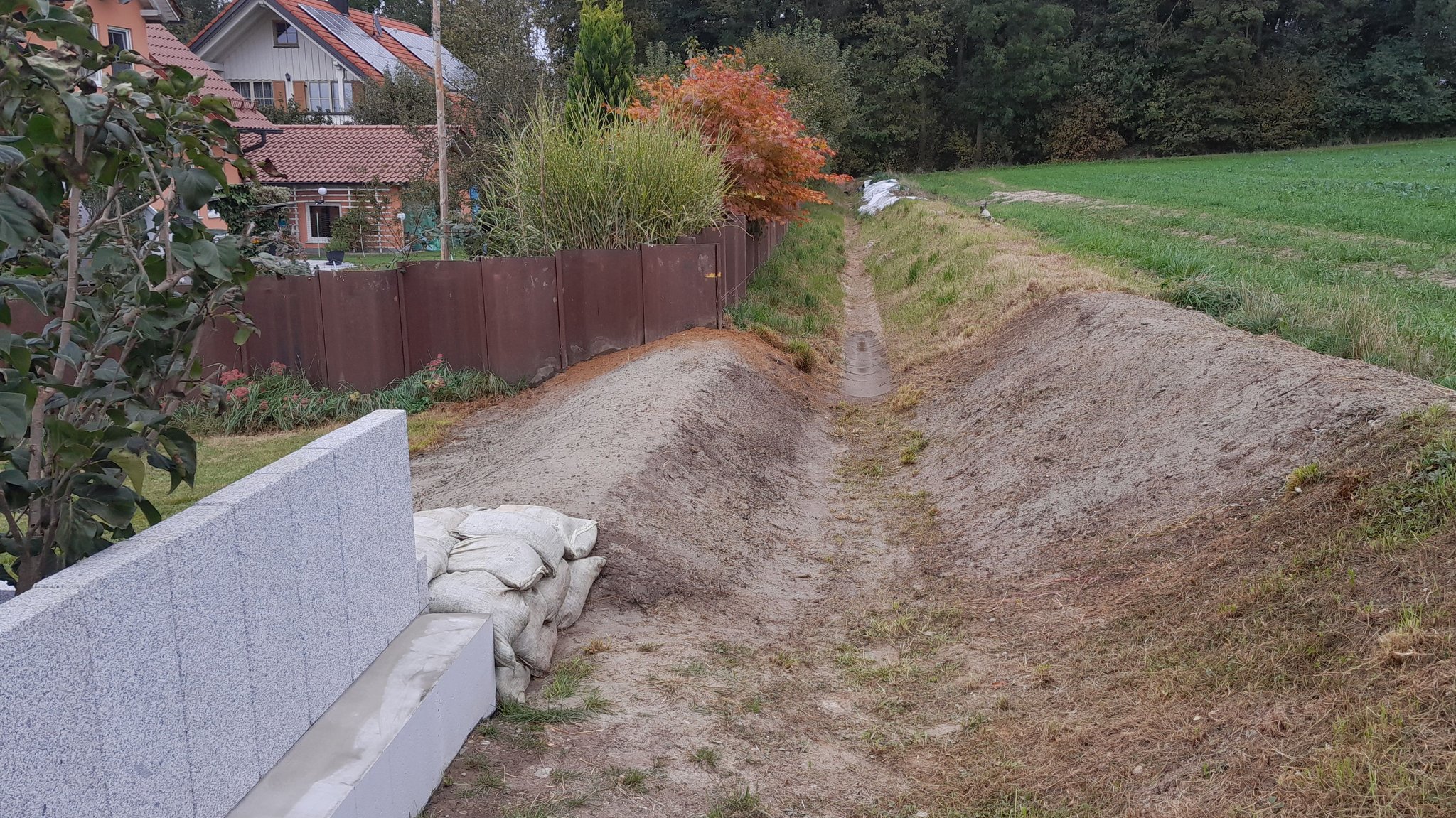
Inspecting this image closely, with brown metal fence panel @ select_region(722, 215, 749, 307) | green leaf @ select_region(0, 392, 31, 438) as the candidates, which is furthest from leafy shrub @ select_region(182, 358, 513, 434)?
green leaf @ select_region(0, 392, 31, 438)

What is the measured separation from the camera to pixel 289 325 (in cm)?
1089

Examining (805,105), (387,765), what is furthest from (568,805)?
(805,105)

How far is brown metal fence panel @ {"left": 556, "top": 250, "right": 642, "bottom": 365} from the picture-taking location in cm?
1152

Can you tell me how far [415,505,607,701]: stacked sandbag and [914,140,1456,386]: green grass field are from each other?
5565 mm

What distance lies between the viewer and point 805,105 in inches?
1200

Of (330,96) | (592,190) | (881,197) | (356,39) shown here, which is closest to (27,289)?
(592,190)

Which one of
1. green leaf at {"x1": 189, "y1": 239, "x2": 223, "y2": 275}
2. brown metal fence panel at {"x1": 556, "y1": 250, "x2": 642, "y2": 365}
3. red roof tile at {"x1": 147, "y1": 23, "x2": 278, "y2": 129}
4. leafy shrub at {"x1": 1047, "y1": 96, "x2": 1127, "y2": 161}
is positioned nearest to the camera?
green leaf at {"x1": 189, "y1": 239, "x2": 223, "y2": 275}

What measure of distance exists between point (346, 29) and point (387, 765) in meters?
42.8

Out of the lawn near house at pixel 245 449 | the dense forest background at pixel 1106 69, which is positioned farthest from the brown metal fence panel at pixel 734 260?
the dense forest background at pixel 1106 69

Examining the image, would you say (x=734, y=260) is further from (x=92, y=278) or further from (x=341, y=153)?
(x=341, y=153)

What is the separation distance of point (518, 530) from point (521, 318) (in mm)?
6403

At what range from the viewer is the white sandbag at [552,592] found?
5000 millimetres

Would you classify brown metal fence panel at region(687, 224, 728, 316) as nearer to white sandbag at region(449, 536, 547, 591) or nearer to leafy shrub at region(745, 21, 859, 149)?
white sandbag at region(449, 536, 547, 591)

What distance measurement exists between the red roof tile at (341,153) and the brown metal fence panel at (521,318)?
2116 cm
